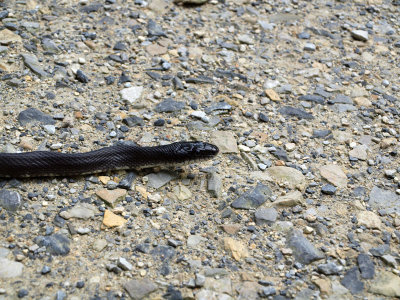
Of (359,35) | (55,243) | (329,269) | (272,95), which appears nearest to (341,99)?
(272,95)

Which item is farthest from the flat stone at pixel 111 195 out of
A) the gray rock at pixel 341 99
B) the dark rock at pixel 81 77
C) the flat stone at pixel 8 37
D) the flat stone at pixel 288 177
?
the gray rock at pixel 341 99

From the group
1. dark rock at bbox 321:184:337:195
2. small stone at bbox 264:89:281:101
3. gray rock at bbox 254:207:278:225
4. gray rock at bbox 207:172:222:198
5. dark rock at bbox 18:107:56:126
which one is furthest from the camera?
small stone at bbox 264:89:281:101

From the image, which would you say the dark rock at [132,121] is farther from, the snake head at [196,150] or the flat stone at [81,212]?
the flat stone at [81,212]

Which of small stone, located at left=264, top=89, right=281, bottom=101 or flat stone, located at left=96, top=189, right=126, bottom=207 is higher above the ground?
small stone, located at left=264, top=89, right=281, bottom=101

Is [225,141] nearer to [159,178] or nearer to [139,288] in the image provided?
[159,178]

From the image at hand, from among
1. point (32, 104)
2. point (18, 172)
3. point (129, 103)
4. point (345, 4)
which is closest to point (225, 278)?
point (18, 172)

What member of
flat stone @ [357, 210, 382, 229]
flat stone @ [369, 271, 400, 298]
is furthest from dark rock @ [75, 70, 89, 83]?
flat stone @ [369, 271, 400, 298]

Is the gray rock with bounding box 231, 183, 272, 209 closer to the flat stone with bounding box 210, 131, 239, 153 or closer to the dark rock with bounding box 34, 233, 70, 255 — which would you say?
the flat stone with bounding box 210, 131, 239, 153
